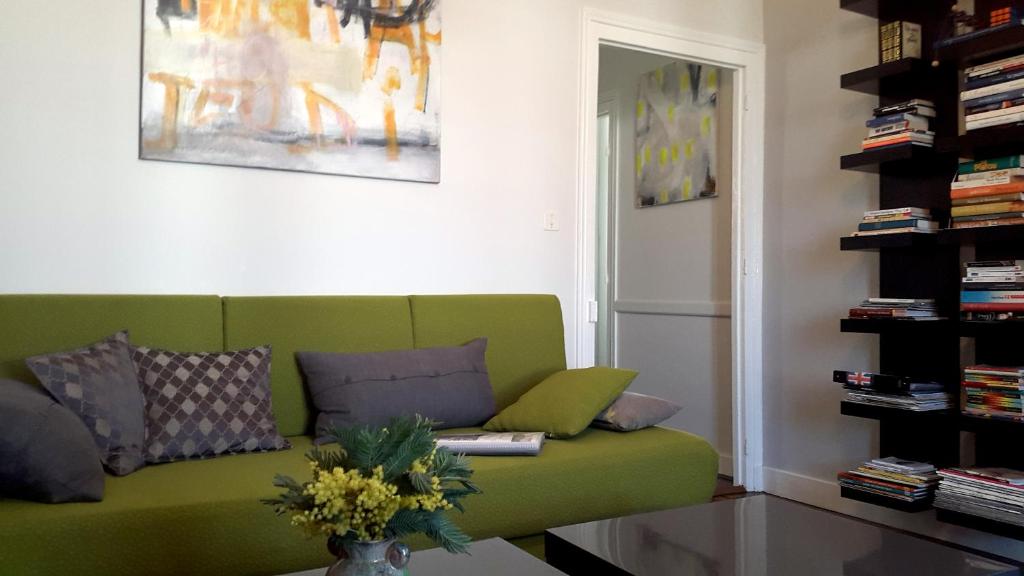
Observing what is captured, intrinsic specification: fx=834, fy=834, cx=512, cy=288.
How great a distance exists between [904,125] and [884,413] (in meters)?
1.09

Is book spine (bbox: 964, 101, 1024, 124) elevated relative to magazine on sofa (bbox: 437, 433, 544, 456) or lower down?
elevated

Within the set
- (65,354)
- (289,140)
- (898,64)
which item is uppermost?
(898,64)

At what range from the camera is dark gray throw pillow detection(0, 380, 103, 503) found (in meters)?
1.77

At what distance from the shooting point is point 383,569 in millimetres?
1257

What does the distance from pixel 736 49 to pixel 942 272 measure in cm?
150

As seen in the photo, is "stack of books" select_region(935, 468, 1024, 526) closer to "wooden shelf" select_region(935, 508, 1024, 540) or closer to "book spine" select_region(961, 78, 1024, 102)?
"wooden shelf" select_region(935, 508, 1024, 540)

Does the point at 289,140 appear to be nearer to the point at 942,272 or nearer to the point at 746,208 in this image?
the point at 746,208

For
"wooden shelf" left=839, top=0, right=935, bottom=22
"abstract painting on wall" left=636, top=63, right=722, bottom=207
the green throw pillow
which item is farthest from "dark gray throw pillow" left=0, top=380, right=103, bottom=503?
"abstract painting on wall" left=636, top=63, right=722, bottom=207

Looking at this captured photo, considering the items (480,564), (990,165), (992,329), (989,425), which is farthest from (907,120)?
(480,564)

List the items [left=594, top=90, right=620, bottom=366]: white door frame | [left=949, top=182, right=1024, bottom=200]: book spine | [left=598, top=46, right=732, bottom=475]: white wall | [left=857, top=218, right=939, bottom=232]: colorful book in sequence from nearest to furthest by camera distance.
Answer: [left=949, top=182, right=1024, bottom=200]: book spine < [left=857, top=218, right=939, bottom=232]: colorful book < [left=598, top=46, right=732, bottom=475]: white wall < [left=594, top=90, right=620, bottom=366]: white door frame

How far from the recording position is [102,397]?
2162 millimetres

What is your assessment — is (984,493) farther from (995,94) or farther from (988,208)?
(995,94)

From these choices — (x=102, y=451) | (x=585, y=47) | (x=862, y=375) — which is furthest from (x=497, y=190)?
(x=102, y=451)

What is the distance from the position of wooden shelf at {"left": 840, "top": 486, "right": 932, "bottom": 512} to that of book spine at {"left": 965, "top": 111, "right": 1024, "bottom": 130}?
4.41 feet
